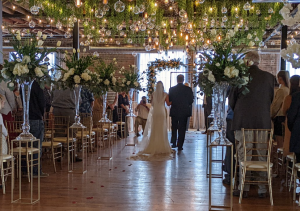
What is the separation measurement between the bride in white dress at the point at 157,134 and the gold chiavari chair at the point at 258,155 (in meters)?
3.68

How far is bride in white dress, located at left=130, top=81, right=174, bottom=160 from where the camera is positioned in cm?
873

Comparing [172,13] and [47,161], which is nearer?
[47,161]

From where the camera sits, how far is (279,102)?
6508mm

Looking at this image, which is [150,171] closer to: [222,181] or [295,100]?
[222,181]

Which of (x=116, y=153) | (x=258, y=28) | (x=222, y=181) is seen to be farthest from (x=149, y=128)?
(x=258, y=28)

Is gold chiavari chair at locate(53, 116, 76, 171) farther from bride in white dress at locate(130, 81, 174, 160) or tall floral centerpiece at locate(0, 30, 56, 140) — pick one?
tall floral centerpiece at locate(0, 30, 56, 140)

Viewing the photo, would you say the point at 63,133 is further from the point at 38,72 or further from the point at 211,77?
the point at 211,77

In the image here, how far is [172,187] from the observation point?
18.3 ft

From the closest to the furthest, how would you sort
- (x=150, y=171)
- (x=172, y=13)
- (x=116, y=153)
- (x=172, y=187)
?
(x=172, y=187)
(x=150, y=171)
(x=116, y=153)
(x=172, y=13)

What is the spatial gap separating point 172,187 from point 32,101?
8.30ft

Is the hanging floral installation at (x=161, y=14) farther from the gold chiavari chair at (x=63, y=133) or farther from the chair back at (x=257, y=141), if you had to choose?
the chair back at (x=257, y=141)

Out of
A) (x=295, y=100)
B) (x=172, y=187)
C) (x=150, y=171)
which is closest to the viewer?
(x=295, y=100)

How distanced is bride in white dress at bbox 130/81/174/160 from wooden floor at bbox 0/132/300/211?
1.13 m

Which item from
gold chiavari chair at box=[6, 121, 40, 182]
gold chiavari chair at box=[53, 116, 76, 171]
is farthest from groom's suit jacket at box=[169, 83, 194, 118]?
gold chiavari chair at box=[6, 121, 40, 182]
